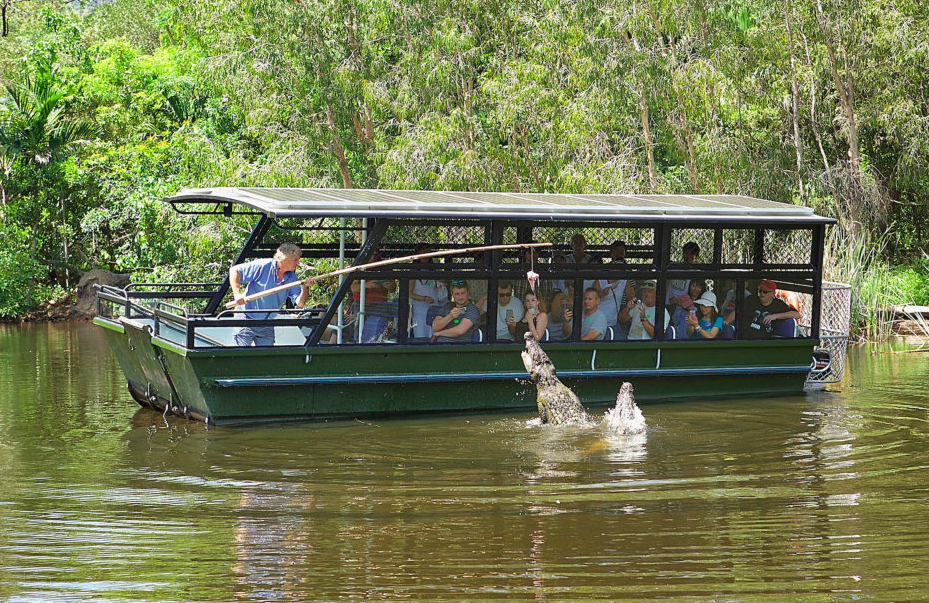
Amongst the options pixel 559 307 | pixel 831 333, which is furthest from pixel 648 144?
pixel 559 307

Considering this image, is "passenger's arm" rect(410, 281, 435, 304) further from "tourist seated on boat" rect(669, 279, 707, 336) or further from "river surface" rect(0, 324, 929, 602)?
"tourist seated on boat" rect(669, 279, 707, 336)

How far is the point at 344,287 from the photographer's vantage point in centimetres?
1013

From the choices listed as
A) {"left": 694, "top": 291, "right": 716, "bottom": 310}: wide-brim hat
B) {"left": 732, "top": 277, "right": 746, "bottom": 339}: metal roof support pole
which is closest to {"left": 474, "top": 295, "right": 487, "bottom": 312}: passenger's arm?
{"left": 694, "top": 291, "right": 716, "bottom": 310}: wide-brim hat

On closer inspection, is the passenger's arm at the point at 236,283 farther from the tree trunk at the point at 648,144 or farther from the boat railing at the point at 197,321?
the tree trunk at the point at 648,144

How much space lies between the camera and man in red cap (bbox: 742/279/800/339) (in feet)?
39.2

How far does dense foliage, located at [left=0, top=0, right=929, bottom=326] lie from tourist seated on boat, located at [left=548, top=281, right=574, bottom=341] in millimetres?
7466

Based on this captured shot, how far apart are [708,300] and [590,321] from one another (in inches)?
55.0

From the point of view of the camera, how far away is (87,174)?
2517 centimetres

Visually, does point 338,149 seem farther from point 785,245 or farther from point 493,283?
point 493,283

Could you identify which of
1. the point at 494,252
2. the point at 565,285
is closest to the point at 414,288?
the point at 494,252

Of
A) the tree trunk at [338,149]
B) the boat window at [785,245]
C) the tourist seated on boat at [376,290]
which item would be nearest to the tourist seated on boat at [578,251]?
the tourist seated on boat at [376,290]

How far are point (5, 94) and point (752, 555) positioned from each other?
24669 millimetres

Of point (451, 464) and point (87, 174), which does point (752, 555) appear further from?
point (87, 174)

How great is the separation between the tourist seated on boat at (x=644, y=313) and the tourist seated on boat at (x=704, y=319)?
1.10ft
